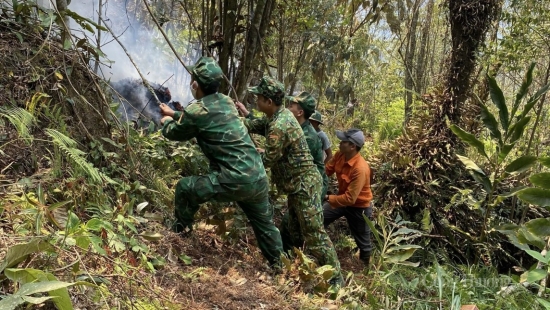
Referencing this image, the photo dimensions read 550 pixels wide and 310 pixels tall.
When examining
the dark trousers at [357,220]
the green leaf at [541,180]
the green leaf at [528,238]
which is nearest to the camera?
the green leaf at [541,180]

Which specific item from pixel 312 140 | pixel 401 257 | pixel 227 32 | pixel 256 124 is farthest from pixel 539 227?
pixel 227 32

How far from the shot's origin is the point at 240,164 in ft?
11.6

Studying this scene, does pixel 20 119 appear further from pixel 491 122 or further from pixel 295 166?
pixel 491 122

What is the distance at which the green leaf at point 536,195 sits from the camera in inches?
128

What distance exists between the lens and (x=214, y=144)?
355 centimetres

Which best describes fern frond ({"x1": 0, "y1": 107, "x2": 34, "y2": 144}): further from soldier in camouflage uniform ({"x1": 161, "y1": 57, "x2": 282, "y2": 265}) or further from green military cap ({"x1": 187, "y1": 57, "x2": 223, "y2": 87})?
green military cap ({"x1": 187, "y1": 57, "x2": 223, "y2": 87})

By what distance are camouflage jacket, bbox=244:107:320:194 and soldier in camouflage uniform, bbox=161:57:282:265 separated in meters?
0.28

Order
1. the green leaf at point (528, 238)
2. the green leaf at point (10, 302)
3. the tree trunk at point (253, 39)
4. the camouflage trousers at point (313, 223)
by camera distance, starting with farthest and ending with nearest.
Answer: the tree trunk at point (253, 39) < the camouflage trousers at point (313, 223) < the green leaf at point (528, 238) < the green leaf at point (10, 302)

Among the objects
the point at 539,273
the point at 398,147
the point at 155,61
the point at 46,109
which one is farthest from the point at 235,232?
the point at 155,61

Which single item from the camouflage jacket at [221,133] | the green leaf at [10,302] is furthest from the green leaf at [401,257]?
the green leaf at [10,302]

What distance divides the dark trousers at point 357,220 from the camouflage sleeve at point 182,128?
2.10 metres

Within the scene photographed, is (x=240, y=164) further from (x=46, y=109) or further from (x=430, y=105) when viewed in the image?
(x=430, y=105)

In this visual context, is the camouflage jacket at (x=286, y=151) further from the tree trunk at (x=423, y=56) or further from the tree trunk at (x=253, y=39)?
the tree trunk at (x=423, y=56)

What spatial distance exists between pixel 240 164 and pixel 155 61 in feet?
25.7
